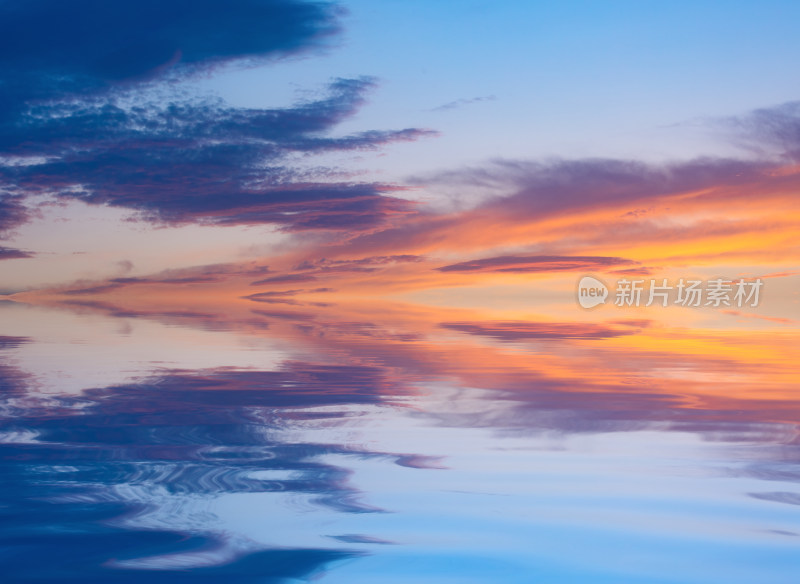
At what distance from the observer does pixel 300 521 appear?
10.3ft

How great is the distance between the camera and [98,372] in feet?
20.2

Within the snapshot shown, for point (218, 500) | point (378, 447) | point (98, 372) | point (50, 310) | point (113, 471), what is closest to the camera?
point (218, 500)

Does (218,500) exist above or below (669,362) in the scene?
below

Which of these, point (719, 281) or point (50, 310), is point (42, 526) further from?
point (50, 310)

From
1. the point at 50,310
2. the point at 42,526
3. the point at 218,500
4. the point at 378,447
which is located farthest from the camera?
the point at 50,310

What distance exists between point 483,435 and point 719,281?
3.61 meters

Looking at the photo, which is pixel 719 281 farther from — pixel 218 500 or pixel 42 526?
pixel 42 526

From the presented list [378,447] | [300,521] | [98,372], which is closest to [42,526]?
[300,521]

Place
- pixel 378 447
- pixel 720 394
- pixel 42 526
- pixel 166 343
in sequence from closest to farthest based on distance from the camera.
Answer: pixel 42 526
pixel 378 447
pixel 720 394
pixel 166 343

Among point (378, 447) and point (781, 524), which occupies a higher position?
point (378, 447)

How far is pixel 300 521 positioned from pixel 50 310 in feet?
42.8

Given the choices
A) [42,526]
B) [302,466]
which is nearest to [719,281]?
[302,466]

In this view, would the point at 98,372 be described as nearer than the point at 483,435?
No

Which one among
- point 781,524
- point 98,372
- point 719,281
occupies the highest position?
point 719,281
